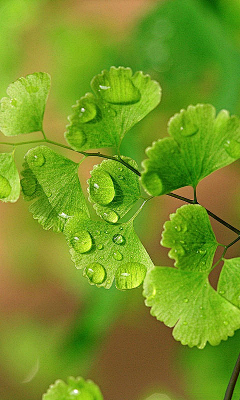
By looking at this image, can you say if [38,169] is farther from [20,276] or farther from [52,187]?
[20,276]

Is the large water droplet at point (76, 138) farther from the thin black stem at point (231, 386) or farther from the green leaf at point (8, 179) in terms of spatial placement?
the thin black stem at point (231, 386)

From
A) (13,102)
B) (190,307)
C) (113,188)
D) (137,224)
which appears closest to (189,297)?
(190,307)

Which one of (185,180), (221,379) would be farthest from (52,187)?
(221,379)

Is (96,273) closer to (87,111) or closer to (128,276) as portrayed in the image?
(128,276)

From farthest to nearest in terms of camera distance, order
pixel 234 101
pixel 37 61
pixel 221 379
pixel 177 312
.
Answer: pixel 37 61
pixel 234 101
pixel 221 379
pixel 177 312

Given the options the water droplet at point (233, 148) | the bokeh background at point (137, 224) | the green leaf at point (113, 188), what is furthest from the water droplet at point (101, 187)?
the bokeh background at point (137, 224)

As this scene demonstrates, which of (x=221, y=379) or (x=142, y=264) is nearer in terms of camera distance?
(x=142, y=264)
